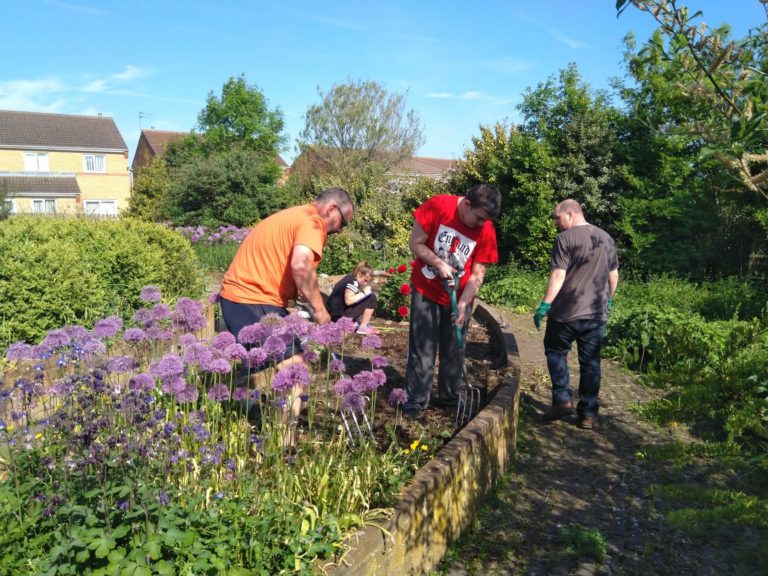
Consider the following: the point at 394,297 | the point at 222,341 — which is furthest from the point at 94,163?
the point at 222,341

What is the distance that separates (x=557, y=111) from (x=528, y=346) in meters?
6.96

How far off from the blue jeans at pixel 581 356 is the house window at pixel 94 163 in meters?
50.5

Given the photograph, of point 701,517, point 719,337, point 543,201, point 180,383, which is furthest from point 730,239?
point 180,383

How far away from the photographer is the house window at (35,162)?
46.7 m

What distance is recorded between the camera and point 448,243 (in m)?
4.52

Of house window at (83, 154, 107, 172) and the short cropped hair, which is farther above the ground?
house window at (83, 154, 107, 172)

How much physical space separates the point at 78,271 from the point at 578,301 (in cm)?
457

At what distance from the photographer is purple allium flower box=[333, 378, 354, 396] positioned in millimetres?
3008

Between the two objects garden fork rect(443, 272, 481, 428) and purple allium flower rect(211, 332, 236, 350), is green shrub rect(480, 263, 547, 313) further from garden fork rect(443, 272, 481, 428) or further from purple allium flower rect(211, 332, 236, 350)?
purple allium flower rect(211, 332, 236, 350)

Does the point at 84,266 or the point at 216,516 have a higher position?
the point at 84,266

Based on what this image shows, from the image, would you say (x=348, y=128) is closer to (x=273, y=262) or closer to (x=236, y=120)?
(x=236, y=120)

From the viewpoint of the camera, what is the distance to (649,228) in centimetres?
1226

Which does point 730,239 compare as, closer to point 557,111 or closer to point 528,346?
point 557,111

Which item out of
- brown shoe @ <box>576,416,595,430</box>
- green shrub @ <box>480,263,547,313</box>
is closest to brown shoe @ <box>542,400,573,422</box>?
brown shoe @ <box>576,416,595,430</box>
